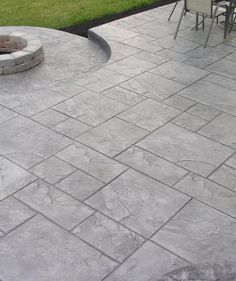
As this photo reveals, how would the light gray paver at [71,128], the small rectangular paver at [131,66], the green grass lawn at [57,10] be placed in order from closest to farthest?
the light gray paver at [71,128] → the small rectangular paver at [131,66] → the green grass lawn at [57,10]

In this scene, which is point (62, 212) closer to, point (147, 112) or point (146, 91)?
point (147, 112)

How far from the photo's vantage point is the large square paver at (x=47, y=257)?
104 inches

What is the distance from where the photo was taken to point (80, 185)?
134 inches

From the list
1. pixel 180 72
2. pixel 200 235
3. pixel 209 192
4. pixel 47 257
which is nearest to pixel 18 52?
pixel 180 72

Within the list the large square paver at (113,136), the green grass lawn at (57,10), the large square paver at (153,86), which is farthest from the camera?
the green grass lawn at (57,10)

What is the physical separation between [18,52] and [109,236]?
343 cm

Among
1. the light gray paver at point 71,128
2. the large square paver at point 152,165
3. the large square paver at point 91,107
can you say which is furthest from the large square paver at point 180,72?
the large square paver at point 152,165

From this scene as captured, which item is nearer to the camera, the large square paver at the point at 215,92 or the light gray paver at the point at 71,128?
the light gray paver at the point at 71,128

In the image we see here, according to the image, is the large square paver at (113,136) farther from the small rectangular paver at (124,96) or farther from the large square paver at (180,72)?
the large square paver at (180,72)

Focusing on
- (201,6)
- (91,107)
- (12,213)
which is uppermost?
(201,6)

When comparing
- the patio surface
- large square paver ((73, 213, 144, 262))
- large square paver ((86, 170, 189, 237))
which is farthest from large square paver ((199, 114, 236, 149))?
large square paver ((73, 213, 144, 262))

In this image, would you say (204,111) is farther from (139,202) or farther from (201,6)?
(201,6)

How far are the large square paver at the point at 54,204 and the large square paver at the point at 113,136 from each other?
68cm

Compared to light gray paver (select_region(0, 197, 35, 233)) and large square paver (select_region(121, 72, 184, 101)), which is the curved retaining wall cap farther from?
light gray paver (select_region(0, 197, 35, 233))
